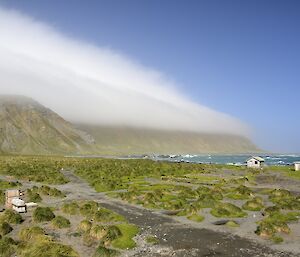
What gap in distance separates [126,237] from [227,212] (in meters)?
16.0

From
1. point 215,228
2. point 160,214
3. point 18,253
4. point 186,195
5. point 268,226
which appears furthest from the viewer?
point 186,195

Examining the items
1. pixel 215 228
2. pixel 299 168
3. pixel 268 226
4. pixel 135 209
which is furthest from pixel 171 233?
pixel 299 168

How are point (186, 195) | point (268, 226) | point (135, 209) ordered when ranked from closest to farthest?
point (268, 226), point (135, 209), point (186, 195)

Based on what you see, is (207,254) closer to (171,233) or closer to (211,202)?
(171,233)

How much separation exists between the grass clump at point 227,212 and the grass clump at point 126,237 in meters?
11.3

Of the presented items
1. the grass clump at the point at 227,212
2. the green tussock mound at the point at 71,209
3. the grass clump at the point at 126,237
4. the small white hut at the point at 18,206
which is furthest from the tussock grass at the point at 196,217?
the small white hut at the point at 18,206

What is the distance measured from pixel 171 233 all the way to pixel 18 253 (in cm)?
1383

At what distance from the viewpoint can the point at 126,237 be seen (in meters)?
33.3

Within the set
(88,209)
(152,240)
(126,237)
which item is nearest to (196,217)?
(152,240)

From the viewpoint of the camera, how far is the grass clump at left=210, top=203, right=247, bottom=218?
44.2 metres

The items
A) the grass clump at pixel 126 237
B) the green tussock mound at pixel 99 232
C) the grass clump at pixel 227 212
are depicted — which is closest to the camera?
the grass clump at pixel 126 237

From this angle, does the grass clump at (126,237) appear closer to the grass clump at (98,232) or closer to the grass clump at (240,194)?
the grass clump at (98,232)

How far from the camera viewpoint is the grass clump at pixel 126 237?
102 ft

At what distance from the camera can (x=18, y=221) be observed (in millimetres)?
38781
